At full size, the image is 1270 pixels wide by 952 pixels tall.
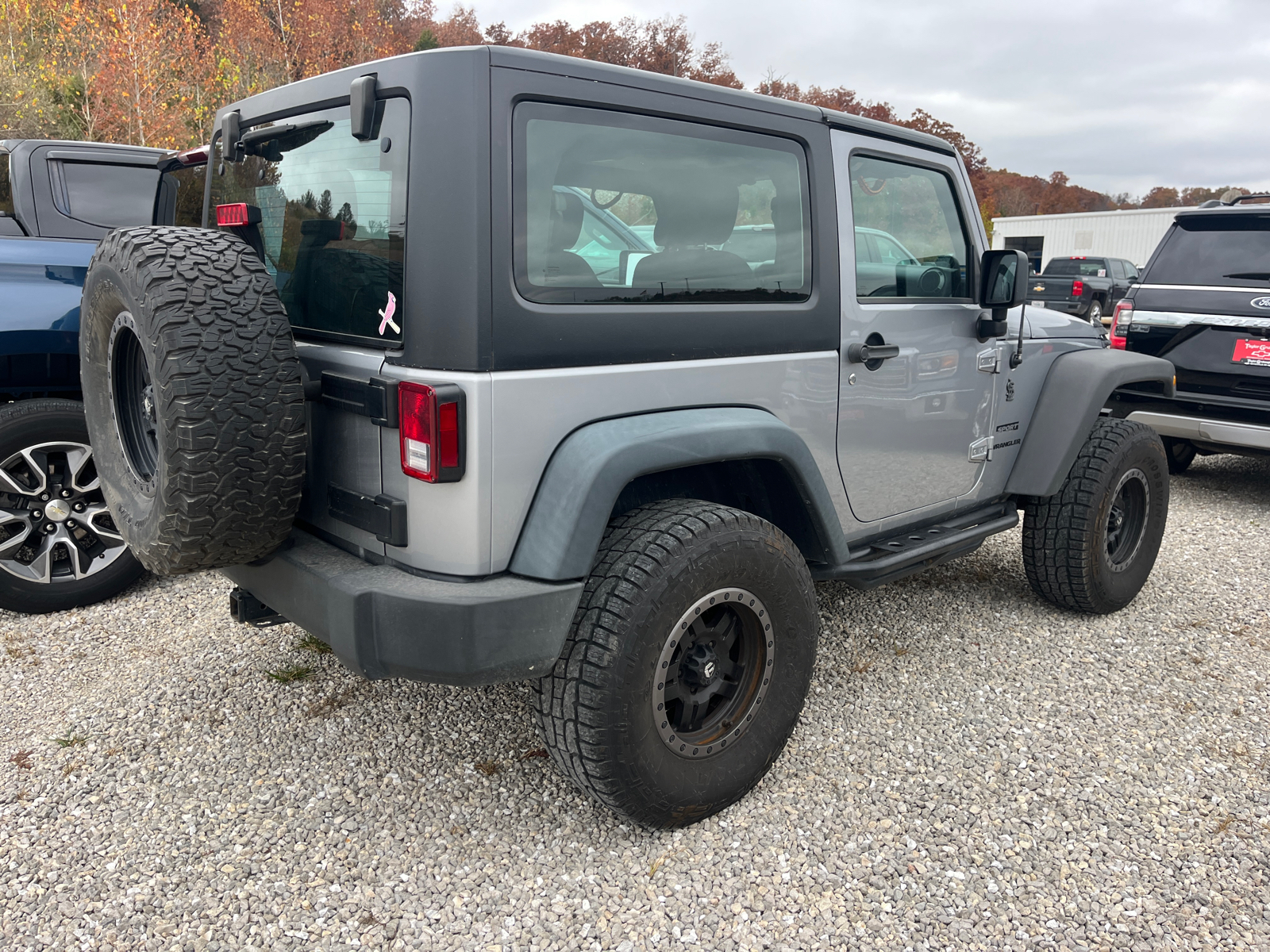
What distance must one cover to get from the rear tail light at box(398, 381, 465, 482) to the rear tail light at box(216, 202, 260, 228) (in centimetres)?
87

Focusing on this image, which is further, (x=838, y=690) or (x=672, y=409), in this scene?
(x=838, y=690)

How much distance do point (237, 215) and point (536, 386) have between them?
1133 mm

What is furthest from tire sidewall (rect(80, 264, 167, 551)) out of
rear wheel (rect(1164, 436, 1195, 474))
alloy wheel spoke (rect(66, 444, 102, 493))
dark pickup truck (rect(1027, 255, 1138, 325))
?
dark pickup truck (rect(1027, 255, 1138, 325))

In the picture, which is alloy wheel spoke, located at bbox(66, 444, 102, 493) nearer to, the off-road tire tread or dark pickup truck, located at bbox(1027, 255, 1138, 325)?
the off-road tire tread

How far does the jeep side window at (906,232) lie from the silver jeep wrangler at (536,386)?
0.03 metres

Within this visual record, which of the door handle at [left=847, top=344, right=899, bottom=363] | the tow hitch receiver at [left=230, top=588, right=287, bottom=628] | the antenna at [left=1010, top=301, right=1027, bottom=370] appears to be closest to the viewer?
the tow hitch receiver at [left=230, top=588, right=287, bottom=628]

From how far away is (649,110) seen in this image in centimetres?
238

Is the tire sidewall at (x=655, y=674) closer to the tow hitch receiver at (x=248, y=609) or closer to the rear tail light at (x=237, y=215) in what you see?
the tow hitch receiver at (x=248, y=609)

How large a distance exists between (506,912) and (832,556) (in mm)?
1399

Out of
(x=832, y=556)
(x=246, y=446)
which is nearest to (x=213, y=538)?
(x=246, y=446)

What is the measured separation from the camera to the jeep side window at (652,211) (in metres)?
2.18

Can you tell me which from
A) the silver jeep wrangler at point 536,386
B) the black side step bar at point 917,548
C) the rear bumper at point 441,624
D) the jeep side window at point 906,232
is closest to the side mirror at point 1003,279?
the jeep side window at point 906,232

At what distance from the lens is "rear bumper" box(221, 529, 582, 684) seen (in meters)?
2.07

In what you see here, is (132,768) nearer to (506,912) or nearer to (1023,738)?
(506,912)
